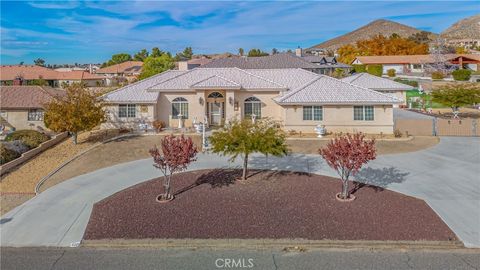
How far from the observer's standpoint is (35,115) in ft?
107

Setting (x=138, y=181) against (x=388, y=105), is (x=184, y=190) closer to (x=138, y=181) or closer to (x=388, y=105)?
(x=138, y=181)

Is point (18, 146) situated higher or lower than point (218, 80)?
lower

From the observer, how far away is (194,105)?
2758 cm

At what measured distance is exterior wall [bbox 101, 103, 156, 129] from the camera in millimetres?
27094

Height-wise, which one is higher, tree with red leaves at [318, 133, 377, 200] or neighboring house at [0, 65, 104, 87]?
neighboring house at [0, 65, 104, 87]

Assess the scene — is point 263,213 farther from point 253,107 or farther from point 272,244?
point 253,107

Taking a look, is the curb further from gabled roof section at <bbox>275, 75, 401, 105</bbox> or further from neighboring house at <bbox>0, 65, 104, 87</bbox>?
neighboring house at <bbox>0, 65, 104, 87</bbox>

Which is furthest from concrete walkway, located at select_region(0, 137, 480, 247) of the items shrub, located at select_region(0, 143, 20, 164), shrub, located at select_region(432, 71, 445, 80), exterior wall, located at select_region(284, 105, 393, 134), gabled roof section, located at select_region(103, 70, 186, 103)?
shrub, located at select_region(432, 71, 445, 80)

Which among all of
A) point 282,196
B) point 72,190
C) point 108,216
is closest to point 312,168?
point 282,196

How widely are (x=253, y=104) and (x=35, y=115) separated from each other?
1990cm

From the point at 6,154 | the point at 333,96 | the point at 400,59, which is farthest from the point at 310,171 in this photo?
the point at 400,59

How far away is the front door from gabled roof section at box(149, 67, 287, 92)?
1.77m

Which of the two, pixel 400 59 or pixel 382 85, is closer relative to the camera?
pixel 382 85

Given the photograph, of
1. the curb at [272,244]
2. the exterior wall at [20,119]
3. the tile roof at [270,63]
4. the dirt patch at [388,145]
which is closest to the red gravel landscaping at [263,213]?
the curb at [272,244]
